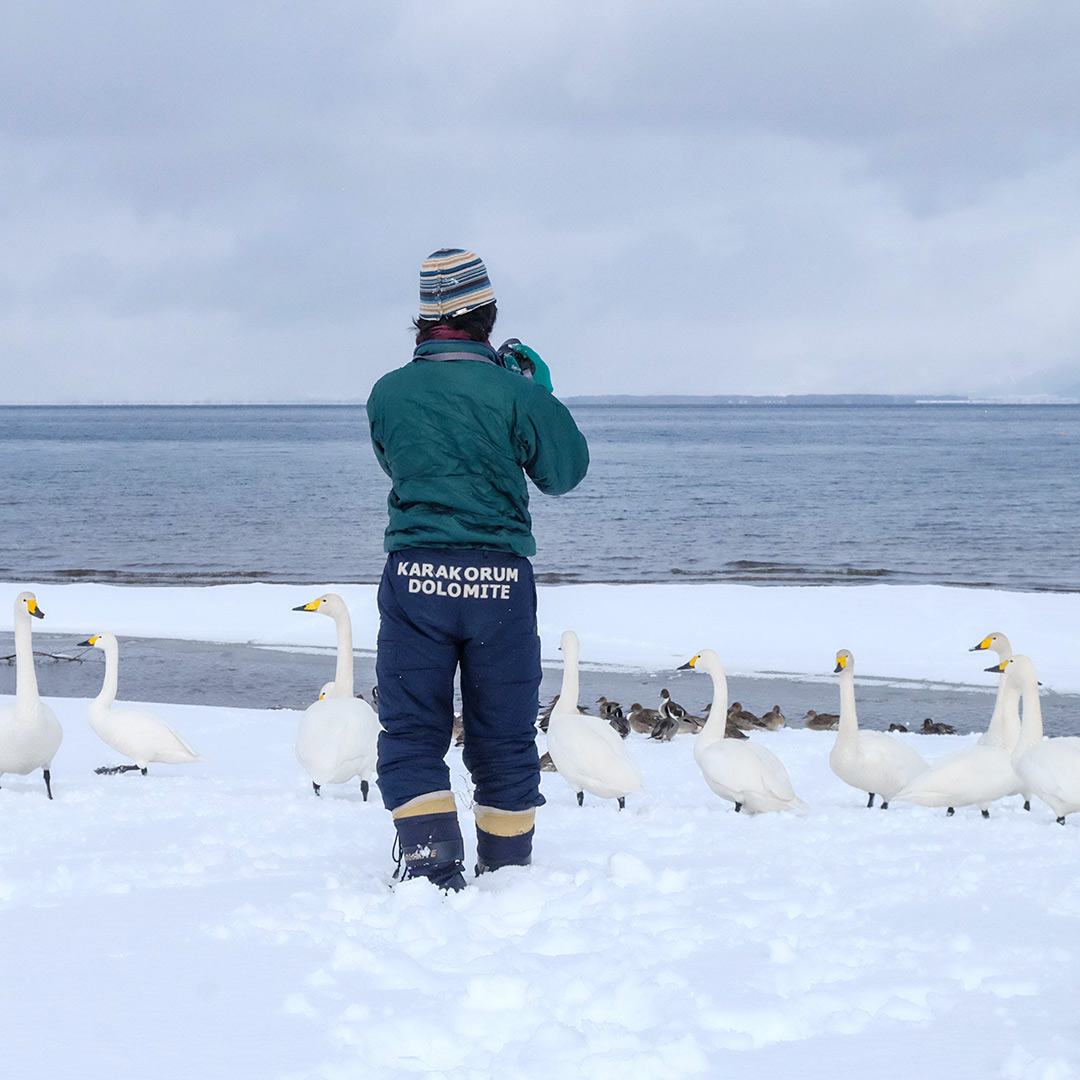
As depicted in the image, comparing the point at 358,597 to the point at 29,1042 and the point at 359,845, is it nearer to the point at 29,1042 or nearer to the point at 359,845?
the point at 359,845

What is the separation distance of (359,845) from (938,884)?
220 centimetres

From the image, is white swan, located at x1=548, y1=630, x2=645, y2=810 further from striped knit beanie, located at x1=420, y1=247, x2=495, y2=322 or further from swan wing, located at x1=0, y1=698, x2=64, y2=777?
striped knit beanie, located at x1=420, y1=247, x2=495, y2=322

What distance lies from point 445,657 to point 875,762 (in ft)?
13.1

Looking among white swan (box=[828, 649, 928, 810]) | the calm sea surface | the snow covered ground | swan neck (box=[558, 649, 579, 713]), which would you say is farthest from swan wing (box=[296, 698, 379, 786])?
the calm sea surface

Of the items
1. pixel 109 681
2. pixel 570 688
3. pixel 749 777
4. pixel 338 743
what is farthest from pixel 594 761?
pixel 109 681

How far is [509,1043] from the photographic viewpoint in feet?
8.09

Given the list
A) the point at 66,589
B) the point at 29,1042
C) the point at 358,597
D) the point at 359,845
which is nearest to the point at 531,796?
the point at 359,845

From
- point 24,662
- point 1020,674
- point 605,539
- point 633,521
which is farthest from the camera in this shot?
point 633,521

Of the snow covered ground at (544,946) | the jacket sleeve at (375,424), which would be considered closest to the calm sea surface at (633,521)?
the snow covered ground at (544,946)

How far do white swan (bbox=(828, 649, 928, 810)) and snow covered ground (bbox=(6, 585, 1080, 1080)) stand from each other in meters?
0.88

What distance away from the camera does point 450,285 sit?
3.75 metres

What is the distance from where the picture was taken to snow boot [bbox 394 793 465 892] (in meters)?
3.62

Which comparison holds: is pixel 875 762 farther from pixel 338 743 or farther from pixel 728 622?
pixel 728 622

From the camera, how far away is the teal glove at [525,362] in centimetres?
389
